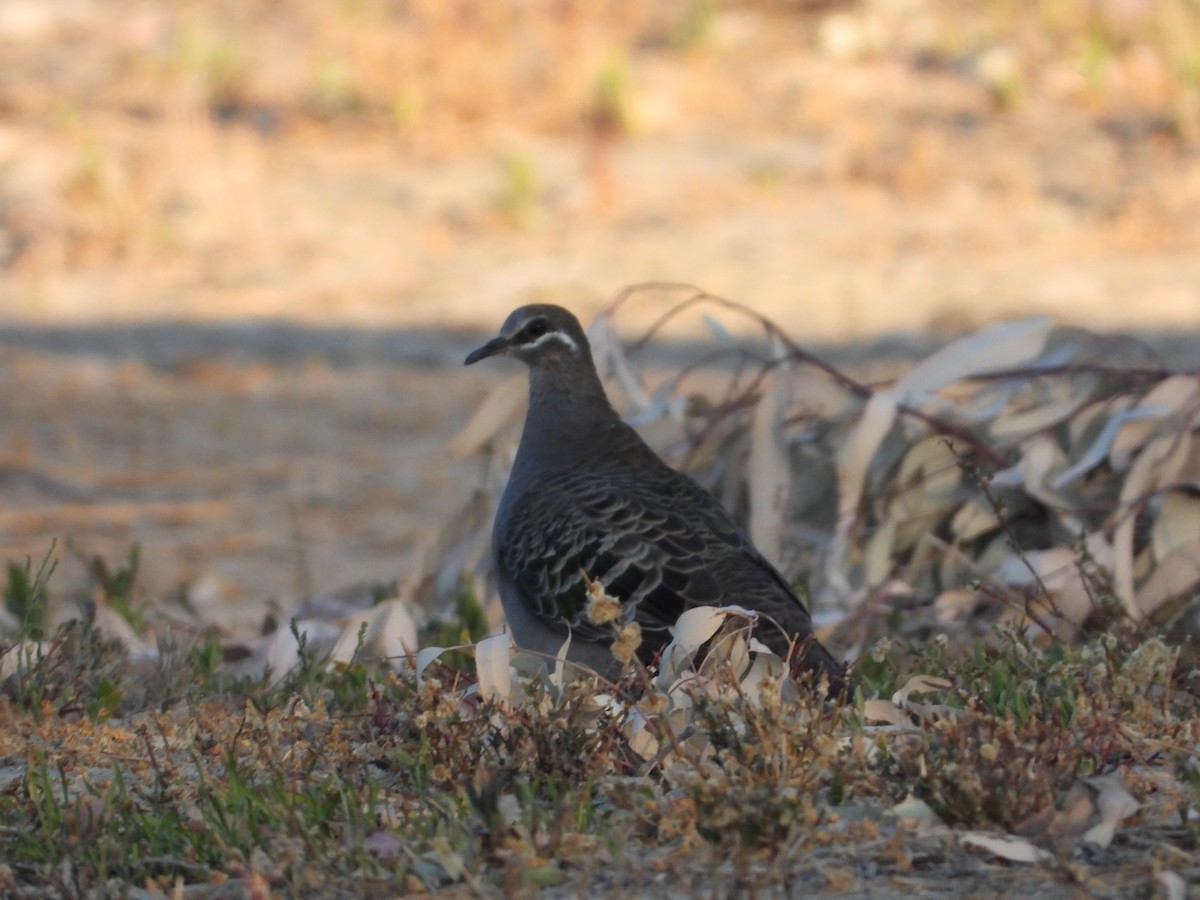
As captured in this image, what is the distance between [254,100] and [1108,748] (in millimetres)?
13914

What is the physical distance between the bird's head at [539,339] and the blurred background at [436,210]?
2.76m

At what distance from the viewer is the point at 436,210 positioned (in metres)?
14.1


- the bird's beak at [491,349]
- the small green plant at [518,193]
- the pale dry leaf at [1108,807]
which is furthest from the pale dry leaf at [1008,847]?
the small green plant at [518,193]

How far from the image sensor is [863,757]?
3.24 meters

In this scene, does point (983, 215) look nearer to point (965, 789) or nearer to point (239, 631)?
point (239, 631)

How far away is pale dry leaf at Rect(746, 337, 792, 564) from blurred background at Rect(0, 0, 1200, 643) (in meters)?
2.72

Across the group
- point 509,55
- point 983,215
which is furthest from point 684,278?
point 509,55

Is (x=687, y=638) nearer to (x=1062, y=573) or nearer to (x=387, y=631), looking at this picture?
(x=387, y=631)

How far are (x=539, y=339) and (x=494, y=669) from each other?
1.87m

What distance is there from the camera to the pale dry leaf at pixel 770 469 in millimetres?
5891

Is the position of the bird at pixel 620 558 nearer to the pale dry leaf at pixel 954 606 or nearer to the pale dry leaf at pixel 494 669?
the pale dry leaf at pixel 494 669

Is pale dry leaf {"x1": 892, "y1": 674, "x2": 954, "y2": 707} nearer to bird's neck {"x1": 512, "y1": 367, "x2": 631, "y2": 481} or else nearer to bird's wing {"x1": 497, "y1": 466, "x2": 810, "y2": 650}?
bird's wing {"x1": 497, "y1": 466, "x2": 810, "y2": 650}

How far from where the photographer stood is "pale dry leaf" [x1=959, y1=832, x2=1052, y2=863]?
118 inches

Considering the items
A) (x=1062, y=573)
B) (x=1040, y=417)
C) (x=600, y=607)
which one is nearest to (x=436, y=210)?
(x=1040, y=417)
